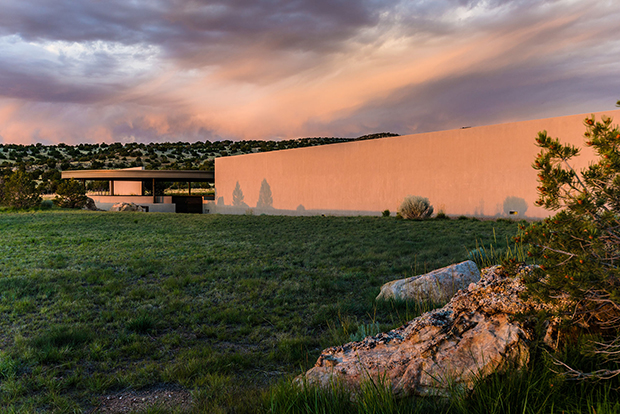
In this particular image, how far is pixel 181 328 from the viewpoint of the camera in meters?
4.10

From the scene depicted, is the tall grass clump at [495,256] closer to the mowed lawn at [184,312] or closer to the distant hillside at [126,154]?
the mowed lawn at [184,312]

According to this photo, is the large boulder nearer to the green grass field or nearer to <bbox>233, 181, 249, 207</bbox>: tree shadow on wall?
the green grass field

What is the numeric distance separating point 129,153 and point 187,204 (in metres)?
26.0

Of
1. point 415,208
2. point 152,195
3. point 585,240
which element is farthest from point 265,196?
point 585,240

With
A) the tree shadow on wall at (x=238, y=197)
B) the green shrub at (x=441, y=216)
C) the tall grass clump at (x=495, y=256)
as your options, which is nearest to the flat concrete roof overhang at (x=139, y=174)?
the tree shadow on wall at (x=238, y=197)

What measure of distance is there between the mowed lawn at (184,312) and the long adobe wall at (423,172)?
6.35 m

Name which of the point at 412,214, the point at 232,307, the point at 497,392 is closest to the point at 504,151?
the point at 412,214

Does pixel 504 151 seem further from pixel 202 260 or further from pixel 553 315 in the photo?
pixel 553 315

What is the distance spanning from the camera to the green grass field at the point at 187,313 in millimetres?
2848

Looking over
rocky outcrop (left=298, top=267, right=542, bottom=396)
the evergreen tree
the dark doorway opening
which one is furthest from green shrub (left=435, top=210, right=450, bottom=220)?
the dark doorway opening

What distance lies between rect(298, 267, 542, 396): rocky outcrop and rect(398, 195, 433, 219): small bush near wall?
42.4 feet

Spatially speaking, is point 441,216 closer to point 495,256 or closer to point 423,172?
point 423,172

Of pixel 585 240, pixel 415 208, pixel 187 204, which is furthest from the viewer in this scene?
pixel 187 204

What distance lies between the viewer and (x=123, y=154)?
50.5 meters
